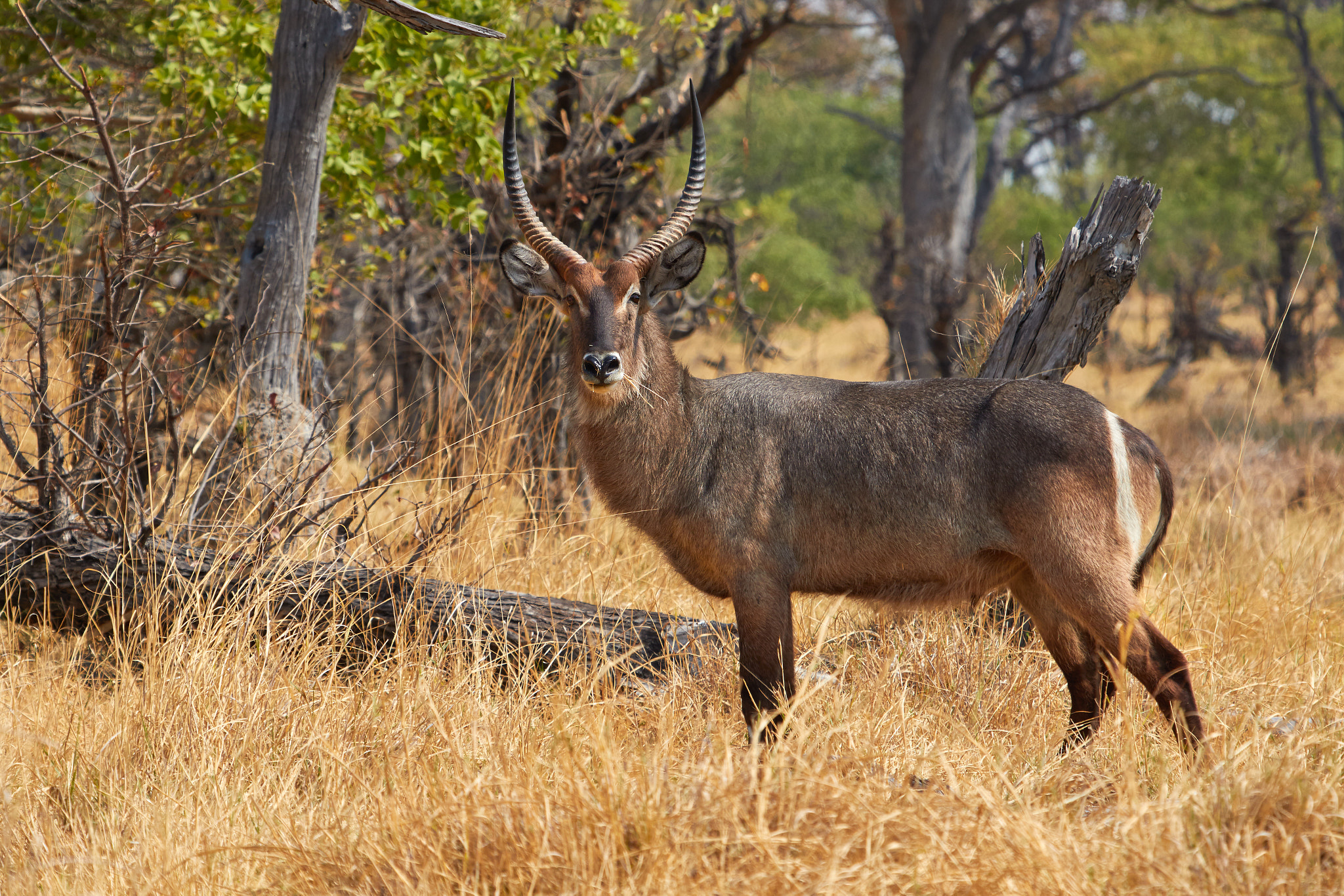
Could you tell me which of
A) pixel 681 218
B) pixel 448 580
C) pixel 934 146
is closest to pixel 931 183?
pixel 934 146

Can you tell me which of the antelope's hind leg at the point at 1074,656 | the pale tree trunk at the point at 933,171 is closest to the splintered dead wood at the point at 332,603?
the antelope's hind leg at the point at 1074,656

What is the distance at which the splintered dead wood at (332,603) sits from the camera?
14.1 feet

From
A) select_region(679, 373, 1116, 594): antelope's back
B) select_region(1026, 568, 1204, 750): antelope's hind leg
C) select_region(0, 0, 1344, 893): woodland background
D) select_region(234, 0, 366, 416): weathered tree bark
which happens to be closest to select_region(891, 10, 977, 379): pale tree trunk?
select_region(0, 0, 1344, 893): woodland background

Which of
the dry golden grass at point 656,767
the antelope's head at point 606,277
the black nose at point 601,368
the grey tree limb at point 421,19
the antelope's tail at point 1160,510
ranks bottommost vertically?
the dry golden grass at point 656,767

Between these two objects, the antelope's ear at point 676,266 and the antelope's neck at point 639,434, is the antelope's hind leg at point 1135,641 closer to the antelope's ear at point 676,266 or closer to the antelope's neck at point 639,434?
the antelope's neck at point 639,434

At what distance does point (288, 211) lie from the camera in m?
5.11

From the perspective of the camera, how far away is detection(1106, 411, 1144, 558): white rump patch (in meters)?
3.79

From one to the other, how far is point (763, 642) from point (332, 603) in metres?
1.76

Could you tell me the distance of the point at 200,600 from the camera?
13.5 ft

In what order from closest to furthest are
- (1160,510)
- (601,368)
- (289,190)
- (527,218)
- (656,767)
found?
(656,767) → (601,368) → (1160,510) → (527,218) → (289,190)

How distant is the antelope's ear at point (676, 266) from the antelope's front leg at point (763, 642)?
1.29 m

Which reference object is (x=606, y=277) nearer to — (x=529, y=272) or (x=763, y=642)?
(x=529, y=272)

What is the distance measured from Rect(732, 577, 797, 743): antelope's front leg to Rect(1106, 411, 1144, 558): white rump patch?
1.18 meters

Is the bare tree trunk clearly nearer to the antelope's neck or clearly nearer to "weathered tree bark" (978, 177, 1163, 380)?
"weathered tree bark" (978, 177, 1163, 380)
